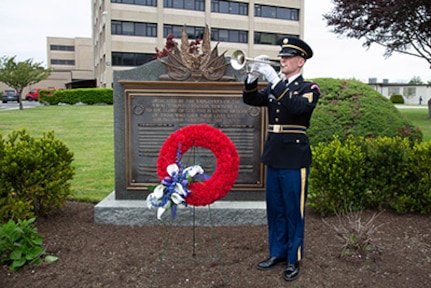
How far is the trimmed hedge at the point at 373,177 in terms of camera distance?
500cm

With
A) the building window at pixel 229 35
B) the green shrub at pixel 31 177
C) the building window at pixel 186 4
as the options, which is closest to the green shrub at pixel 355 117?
the green shrub at pixel 31 177

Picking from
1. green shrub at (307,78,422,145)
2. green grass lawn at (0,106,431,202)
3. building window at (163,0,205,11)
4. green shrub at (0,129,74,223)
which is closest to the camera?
green shrub at (0,129,74,223)

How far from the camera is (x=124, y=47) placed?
42125 millimetres

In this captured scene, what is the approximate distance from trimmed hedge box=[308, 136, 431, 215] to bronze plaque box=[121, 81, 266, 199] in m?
0.81

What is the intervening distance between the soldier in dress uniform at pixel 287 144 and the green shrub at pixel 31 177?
102 inches

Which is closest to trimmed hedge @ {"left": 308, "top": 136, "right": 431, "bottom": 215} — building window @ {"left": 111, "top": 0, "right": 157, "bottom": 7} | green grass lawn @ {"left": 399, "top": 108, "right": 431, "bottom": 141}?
green grass lawn @ {"left": 399, "top": 108, "right": 431, "bottom": 141}

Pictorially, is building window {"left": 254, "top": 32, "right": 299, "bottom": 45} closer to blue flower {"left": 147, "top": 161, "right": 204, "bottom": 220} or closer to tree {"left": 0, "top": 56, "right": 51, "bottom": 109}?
tree {"left": 0, "top": 56, "right": 51, "bottom": 109}

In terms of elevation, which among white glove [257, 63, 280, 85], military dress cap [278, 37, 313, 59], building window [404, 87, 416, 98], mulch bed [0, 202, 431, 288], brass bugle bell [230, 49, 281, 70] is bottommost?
mulch bed [0, 202, 431, 288]

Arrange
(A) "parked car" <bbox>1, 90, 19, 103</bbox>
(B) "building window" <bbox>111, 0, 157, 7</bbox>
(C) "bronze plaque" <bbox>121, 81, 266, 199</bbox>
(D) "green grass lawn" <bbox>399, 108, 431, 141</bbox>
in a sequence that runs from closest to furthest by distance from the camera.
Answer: (C) "bronze plaque" <bbox>121, 81, 266, 199</bbox> < (D) "green grass lawn" <bbox>399, 108, 431, 141</bbox> < (B) "building window" <bbox>111, 0, 157, 7</bbox> < (A) "parked car" <bbox>1, 90, 19, 103</bbox>

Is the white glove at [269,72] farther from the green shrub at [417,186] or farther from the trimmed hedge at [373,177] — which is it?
the green shrub at [417,186]

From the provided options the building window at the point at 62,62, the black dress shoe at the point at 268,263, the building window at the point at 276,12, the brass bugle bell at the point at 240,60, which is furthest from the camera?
the building window at the point at 62,62

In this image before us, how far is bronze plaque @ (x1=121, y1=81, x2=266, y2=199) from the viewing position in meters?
5.23

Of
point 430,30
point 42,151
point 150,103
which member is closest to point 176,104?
point 150,103

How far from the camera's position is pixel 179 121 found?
5.29 m
